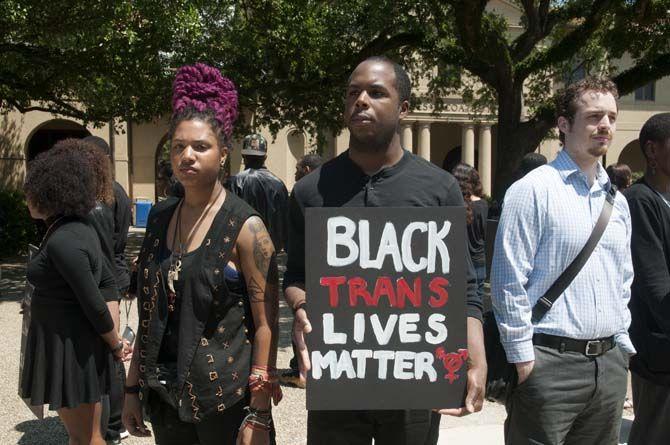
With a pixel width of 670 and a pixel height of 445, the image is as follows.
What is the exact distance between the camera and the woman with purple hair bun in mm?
2674

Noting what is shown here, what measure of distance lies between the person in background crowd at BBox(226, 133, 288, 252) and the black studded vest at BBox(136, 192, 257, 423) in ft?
12.3

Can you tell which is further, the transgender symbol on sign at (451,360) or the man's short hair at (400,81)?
the man's short hair at (400,81)

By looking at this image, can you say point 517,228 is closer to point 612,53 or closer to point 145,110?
point 612,53

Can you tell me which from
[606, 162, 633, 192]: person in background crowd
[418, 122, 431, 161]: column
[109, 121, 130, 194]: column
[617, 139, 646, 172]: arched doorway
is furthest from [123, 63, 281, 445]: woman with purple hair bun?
[617, 139, 646, 172]: arched doorway

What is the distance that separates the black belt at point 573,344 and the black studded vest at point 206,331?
4.14ft

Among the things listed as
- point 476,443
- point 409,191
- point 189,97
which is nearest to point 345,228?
point 409,191

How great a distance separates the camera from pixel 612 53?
41.8 feet

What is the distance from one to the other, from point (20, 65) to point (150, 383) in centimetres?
1242

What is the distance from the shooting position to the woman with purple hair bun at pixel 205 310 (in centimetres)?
267

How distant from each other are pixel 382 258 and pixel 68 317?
2.03m

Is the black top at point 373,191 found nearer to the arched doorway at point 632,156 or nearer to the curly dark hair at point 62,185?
the curly dark hair at point 62,185

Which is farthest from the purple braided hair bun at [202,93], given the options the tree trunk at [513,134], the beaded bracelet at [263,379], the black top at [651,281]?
the tree trunk at [513,134]

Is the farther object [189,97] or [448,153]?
[448,153]

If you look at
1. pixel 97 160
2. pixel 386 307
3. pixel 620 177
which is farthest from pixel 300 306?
pixel 620 177
